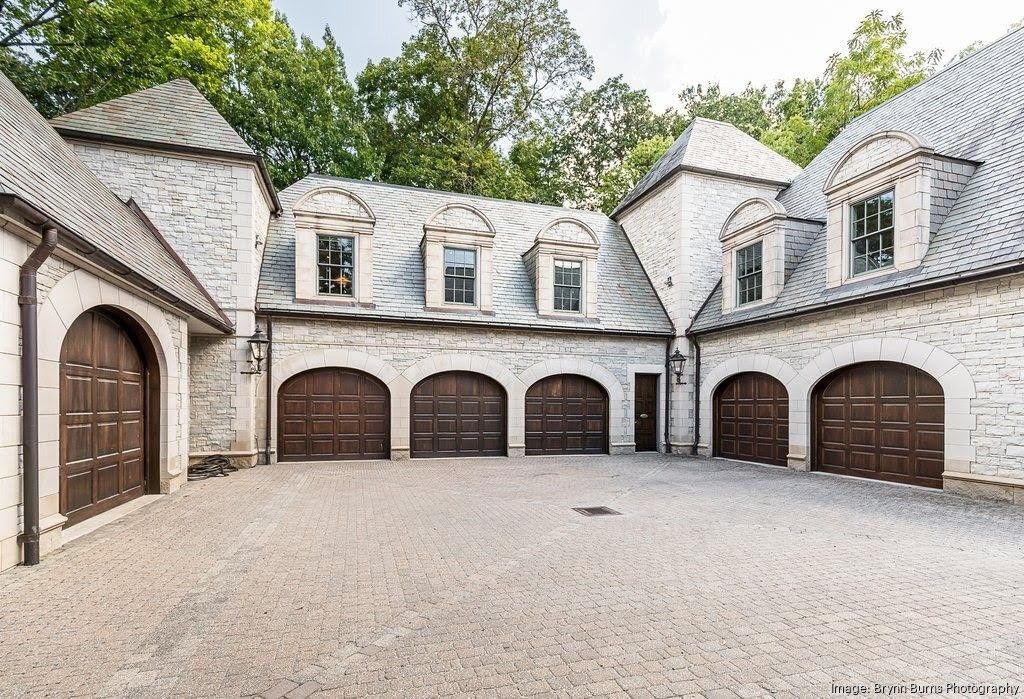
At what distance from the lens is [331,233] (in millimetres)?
13734

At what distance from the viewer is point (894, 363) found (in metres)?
10.2

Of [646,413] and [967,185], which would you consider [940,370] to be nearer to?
[967,185]

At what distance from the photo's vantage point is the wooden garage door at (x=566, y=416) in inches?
592

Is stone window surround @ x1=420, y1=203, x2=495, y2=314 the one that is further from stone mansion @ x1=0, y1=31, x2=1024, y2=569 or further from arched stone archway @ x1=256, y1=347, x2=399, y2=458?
arched stone archway @ x1=256, y1=347, x2=399, y2=458

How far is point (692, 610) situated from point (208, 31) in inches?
1052

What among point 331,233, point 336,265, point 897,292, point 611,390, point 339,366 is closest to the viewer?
point 897,292

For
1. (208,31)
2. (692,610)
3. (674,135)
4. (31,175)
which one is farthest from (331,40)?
(692,610)

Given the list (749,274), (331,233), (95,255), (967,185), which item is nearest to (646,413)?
(749,274)

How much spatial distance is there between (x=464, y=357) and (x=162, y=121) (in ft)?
31.2

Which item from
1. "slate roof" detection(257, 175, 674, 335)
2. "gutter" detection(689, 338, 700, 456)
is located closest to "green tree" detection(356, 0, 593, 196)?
"slate roof" detection(257, 175, 674, 335)

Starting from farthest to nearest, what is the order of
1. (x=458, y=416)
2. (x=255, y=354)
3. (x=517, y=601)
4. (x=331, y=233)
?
1. (x=458, y=416)
2. (x=331, y=233)
3. (x=255, y=354)
4. (x=517, y=601)

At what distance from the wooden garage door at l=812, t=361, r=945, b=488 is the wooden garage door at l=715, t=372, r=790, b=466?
1.01 meters

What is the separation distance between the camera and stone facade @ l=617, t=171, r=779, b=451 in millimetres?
15633

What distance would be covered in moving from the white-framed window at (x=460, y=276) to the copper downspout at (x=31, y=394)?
9.85m
